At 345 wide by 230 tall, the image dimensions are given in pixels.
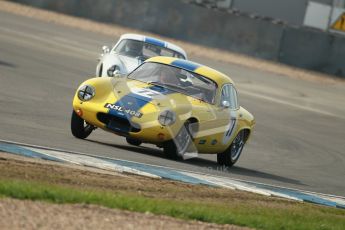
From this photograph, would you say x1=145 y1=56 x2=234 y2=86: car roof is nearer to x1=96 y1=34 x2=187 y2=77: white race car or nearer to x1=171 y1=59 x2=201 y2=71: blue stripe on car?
x1=171 y1=59 x2=201 y2=71: blue stripe on car

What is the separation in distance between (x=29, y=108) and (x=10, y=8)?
66.4 feet

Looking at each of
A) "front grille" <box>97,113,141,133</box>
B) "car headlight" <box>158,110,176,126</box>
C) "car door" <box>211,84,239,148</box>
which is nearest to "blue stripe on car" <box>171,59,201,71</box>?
"car door" <box>211,84,239,148</box>

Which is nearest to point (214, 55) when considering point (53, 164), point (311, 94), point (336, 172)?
point (311, 94)

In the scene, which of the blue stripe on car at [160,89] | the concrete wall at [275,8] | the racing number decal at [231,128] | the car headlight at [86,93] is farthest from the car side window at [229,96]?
the concrete wall at [275,8]

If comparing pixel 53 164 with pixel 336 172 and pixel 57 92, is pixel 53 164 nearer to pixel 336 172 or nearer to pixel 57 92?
pixel 336 172

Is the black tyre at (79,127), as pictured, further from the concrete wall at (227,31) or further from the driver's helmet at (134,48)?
the concrete wall at (227,31)

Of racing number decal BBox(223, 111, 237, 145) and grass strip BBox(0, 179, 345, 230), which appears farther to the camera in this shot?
racing number decal BBox(223, 111, 237, 145)

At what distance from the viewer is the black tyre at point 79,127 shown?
42.5 feet

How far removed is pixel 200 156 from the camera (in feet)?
49.2

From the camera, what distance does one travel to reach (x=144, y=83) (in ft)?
43.5

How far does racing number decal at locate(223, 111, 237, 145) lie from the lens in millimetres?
13477

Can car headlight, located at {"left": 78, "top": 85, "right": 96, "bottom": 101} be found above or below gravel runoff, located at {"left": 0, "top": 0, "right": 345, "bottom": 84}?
above

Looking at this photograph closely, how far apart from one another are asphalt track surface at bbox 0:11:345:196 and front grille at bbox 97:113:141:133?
0.97ft

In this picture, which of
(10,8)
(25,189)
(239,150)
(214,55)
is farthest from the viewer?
(10,8)
